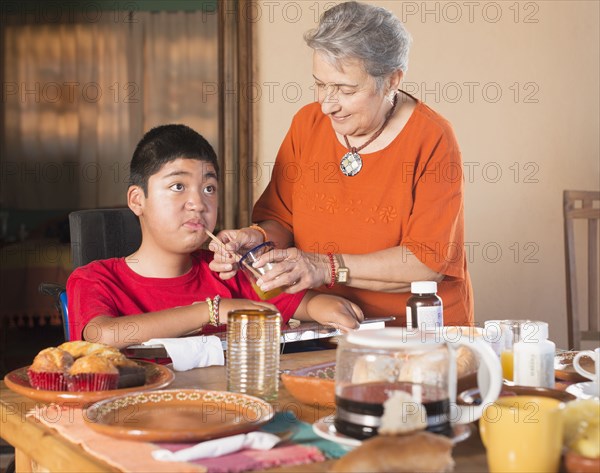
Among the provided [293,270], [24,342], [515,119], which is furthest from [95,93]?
[293,270]

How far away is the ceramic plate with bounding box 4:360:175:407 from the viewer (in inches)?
47.1

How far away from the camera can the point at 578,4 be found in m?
3.88

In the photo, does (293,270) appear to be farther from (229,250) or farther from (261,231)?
(261,231)

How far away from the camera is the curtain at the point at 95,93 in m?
7.19

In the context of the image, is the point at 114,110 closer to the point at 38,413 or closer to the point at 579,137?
the point at 579,137

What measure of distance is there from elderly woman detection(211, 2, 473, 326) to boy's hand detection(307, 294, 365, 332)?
5 cm

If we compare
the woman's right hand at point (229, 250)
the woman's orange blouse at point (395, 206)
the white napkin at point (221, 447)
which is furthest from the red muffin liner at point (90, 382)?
the woman's orange blouse at point (395, 206)

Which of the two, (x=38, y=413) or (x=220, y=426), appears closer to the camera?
(x=220, y=426)

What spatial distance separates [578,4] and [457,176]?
2205mm

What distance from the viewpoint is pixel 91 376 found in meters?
1.23

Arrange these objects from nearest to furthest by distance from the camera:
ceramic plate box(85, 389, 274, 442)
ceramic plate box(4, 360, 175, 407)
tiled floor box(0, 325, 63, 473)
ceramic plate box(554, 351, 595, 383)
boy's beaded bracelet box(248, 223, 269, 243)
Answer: ceramic plate box(85, 389, 274, 442), ceramic plate box(4, 360, 175, 407), ceramic plate box(554, 351, 595, 383), boy's beaded bracelet box(248, 223, 269, 243), tiled floor box(0, 325, 63, 473)

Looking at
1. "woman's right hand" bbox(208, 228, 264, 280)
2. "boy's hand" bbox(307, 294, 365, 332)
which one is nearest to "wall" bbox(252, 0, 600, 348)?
"woman's right hand" bbox(208, 228, 264, 280)

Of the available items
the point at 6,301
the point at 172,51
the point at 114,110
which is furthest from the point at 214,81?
the point at 6,301

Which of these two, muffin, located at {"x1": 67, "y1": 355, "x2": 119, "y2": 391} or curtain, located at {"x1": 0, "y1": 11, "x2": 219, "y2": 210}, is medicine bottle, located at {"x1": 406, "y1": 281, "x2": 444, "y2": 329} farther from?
curtain, located at {"x1": 0, "y1": 11, "x2": 219, "y2": 210}
